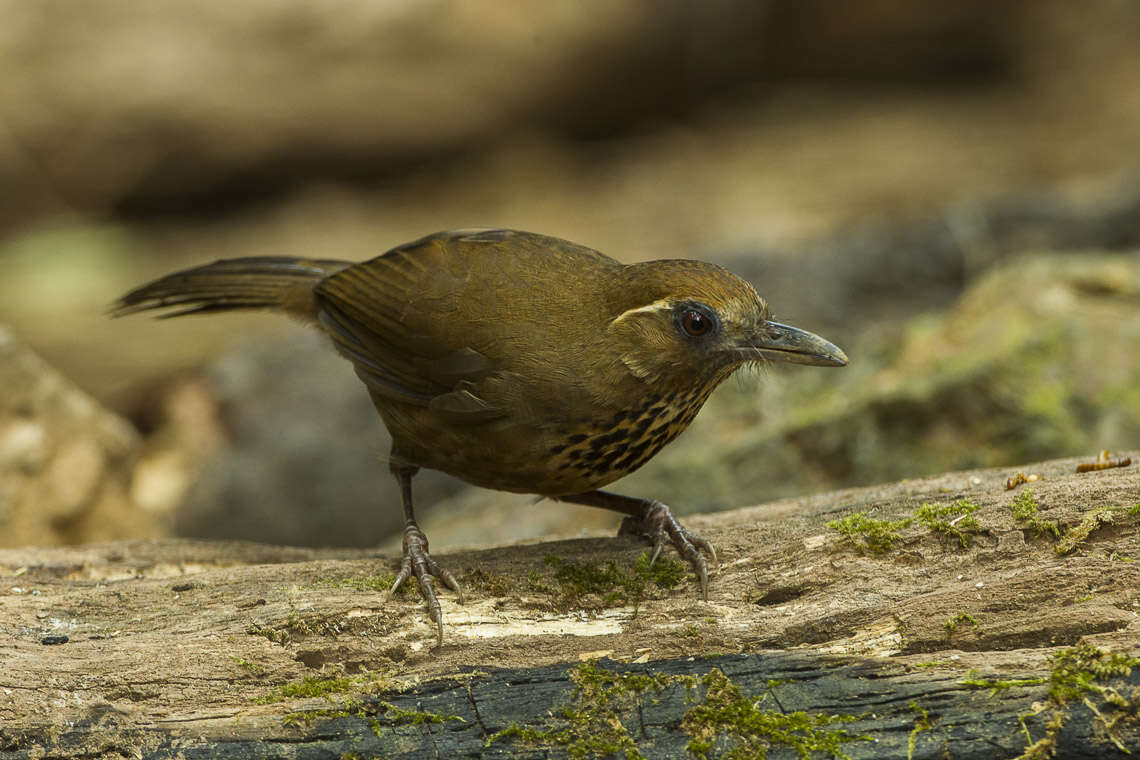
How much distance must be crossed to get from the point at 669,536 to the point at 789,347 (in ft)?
2.52

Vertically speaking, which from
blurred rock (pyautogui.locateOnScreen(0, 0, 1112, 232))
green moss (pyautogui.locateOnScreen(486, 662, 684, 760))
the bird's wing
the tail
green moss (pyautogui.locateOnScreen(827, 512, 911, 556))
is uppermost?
blurred rock (pyautogui.locateOnScreen(0, 0, 1112, 232))

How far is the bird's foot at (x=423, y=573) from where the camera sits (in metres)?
3.74

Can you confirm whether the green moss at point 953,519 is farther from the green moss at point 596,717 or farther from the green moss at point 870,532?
the green moss at point 596,717

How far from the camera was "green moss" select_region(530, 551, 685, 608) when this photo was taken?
380 centimetres

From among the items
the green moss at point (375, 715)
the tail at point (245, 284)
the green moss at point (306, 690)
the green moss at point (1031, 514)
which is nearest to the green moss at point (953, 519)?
the green moss at point (1031, 514)

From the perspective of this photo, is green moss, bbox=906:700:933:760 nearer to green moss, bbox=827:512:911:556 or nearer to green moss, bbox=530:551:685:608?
green moss, bbox=827:512:911:556

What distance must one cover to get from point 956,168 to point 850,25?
2.50 m

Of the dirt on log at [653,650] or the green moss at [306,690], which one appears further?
the green moss at [306,690]

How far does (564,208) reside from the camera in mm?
13062

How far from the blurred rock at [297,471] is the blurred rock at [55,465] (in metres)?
0.55

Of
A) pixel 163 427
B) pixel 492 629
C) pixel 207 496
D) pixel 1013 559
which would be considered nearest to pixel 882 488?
pixel 1013 559

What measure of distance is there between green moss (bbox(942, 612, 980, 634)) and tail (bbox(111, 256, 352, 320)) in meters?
2.96

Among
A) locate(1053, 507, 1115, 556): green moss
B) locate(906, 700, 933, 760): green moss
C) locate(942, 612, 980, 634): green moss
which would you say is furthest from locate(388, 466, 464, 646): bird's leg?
locate(1053, 507, 1115, 556): green moss

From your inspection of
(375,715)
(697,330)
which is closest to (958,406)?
(697,330)
